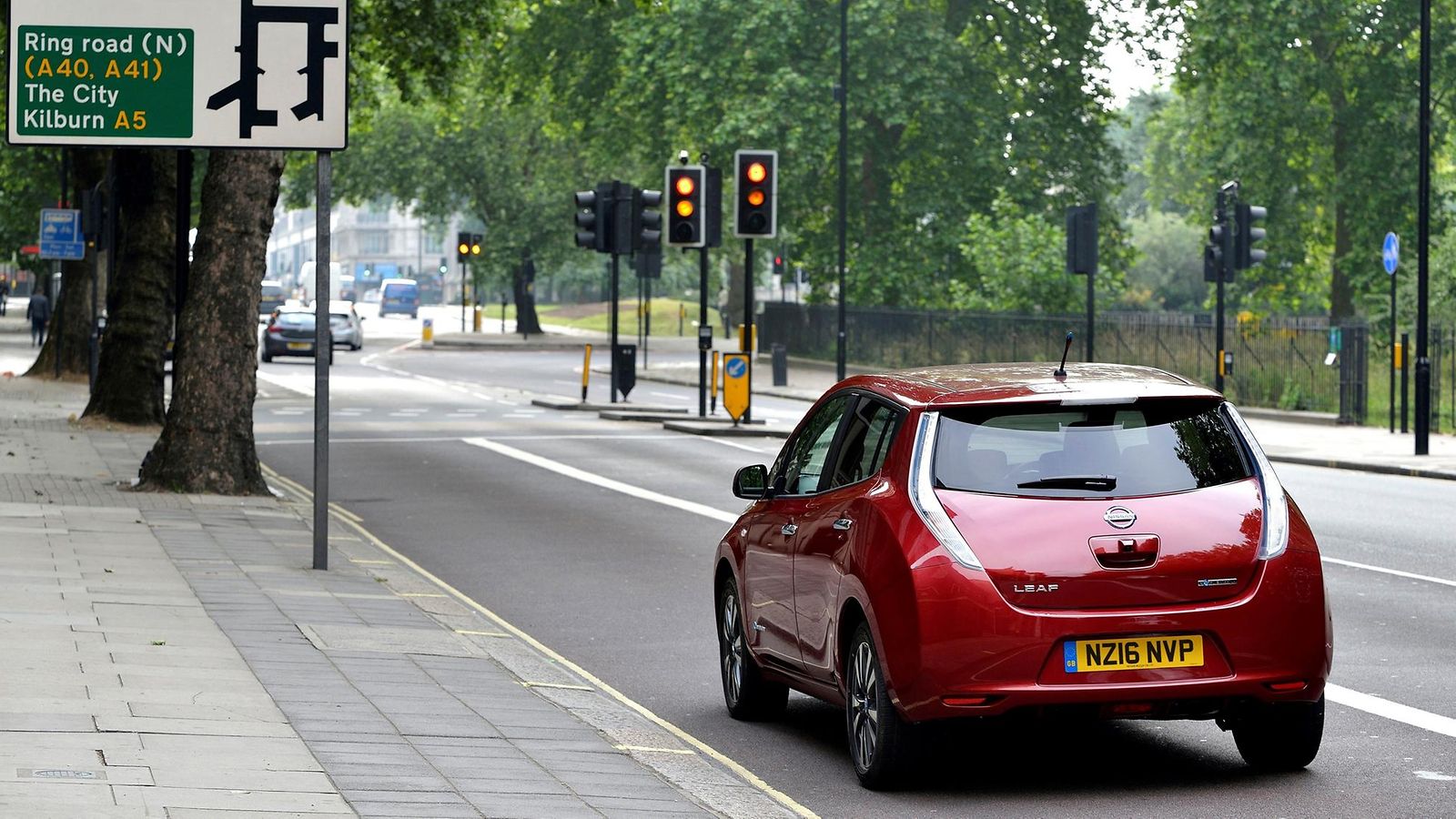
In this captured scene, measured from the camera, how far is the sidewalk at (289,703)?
6441mm

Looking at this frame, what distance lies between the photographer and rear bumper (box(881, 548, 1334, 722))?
7039 mm

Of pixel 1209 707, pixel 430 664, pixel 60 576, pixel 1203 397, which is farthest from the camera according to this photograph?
pixel 60 576

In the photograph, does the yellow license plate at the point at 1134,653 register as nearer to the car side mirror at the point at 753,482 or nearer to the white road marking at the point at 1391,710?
the white road marking at the point at 1391,710

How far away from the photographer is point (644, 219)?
35.2m

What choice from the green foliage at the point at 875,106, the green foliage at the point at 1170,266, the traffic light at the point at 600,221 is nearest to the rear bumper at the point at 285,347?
the green foliage at the point at 875,106

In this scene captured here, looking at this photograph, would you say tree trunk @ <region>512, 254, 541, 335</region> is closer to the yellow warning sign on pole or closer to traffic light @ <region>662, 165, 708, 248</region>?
traffic light @ <region>662, 165, 708, 248</region>

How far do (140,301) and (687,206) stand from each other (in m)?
8.57

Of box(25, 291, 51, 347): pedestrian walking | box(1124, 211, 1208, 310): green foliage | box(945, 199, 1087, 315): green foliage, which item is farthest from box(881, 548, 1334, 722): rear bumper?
box(1124, 211, 1208, 310): green foliage

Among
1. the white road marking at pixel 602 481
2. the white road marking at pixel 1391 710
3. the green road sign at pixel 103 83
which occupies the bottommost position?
the white road marking at pixel 602 481

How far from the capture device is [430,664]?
9508mm

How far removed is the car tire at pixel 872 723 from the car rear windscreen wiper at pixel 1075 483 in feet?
2.52

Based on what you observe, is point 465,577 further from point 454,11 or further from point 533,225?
point 533,225

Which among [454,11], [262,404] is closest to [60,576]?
[454,11]

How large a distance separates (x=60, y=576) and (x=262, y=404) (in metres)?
24.3
